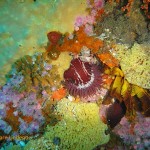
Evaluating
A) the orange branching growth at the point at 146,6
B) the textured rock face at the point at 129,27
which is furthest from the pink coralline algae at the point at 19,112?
the orange branching growth at the point at 146,6

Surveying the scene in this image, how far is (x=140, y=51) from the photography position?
4.21 m

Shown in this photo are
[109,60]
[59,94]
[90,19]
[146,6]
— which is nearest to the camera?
[146,6]

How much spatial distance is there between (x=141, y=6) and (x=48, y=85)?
2194mm

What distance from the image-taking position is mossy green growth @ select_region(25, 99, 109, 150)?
4.14 metres

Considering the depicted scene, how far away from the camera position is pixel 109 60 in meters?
4.32

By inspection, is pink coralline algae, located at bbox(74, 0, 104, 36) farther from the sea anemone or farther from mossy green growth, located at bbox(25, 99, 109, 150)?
mossy green growth, located at bbox(25, 99, 109, 150)

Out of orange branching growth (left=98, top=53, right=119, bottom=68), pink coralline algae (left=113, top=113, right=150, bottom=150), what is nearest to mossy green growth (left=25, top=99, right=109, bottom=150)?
pink coralline algae (left=113, top=113, right=150, bottom=150)

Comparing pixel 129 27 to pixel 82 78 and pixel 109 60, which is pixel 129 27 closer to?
pixel 109 60

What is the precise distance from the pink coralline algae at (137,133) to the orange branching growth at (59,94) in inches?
47.9

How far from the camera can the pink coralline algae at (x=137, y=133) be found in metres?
4.38

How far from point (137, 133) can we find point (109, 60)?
1.46m

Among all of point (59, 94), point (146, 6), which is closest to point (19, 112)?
point (59, 94)

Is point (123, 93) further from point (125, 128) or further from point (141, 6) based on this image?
point (141, 6)

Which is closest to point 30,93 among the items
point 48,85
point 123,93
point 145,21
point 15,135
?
point 48,85
